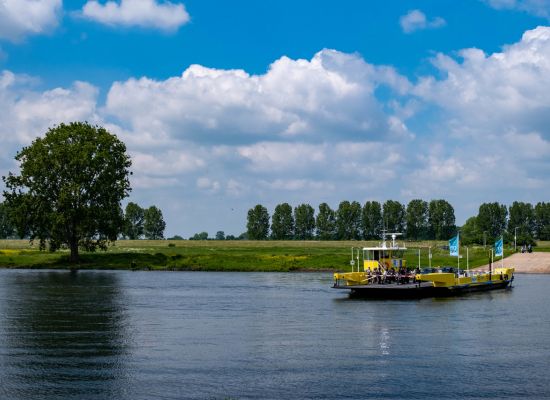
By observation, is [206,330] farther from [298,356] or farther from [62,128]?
[62,128]

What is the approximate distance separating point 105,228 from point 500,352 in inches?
3646

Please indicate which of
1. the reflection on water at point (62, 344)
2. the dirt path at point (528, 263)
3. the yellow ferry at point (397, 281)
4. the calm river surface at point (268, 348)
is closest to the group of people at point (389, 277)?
the yellow ferry at point (397, 281)

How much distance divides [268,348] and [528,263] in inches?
3719

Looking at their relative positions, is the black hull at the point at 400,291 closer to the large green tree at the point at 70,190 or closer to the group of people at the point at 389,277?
the group of people at the point at 389,277

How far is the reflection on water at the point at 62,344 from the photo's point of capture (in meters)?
26.2

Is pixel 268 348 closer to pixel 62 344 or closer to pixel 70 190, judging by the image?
pixel 62 344

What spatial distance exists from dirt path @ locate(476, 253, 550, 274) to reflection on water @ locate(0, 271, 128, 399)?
73.1 meters

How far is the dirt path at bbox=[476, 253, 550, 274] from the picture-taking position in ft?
373

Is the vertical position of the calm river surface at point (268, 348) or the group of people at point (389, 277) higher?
the group of people at point (389, 277)

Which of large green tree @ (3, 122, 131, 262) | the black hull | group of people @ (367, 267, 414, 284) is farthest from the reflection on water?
large green tree @ (3, 122, 131, 262)

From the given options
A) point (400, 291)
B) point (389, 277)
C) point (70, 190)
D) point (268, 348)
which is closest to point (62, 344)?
point (268, 348)

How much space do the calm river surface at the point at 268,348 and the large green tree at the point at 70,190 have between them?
172 feet

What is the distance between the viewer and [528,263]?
119 m

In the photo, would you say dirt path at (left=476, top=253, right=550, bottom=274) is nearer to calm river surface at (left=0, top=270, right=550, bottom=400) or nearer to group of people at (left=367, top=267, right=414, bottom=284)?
group of people at (left=367, top=267, right=414, bottom=284)
